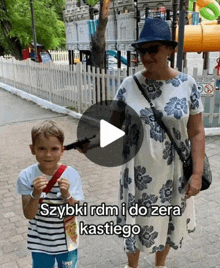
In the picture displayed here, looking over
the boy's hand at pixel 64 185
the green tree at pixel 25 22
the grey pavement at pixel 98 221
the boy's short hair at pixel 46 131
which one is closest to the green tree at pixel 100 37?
the grey pavement at pixel 98 221

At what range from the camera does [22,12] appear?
16781mm

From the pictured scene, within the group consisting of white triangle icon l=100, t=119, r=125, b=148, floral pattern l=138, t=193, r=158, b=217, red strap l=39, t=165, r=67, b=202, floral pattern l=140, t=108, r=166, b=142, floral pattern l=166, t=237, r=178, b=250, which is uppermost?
floral pattern l=140, t=108, r=166, b=142

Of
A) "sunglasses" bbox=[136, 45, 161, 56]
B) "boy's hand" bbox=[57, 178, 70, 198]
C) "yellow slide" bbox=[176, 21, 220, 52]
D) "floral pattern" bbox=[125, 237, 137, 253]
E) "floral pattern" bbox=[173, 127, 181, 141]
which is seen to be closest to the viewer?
"boy's hand" bbox=[57, 178, 70, 198]

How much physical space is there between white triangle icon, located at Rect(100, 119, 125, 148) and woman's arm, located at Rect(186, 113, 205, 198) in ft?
1.61

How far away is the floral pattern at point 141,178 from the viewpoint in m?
2.08

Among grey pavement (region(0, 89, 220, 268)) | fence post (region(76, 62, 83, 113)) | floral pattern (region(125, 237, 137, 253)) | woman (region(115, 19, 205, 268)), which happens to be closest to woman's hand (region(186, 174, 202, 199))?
woman (region(115, 19, 205, 268))

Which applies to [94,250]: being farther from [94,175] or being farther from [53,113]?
[53,113]

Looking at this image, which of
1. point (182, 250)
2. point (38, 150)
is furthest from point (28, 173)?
point (182, 250)

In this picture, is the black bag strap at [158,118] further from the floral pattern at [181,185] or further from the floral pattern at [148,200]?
the floral pattern at [148,200]

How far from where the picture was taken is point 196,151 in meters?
2.11

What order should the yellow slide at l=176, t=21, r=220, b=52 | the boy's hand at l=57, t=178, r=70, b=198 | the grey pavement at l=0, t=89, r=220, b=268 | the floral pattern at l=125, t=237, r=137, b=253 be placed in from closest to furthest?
the boy's hand at l=57, t=178, r=70, b=198, the floral pattern at l=125, t=237, r=137, b=253, the grey pavement at l=0, t=89, r=220, b=268, the yellow slide at l=176, t=21, r=220, b=52

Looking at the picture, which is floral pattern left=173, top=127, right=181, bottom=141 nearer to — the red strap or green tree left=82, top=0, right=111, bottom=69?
the red strap

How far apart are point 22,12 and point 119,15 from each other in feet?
26.6

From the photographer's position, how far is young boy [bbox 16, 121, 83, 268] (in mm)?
1655
